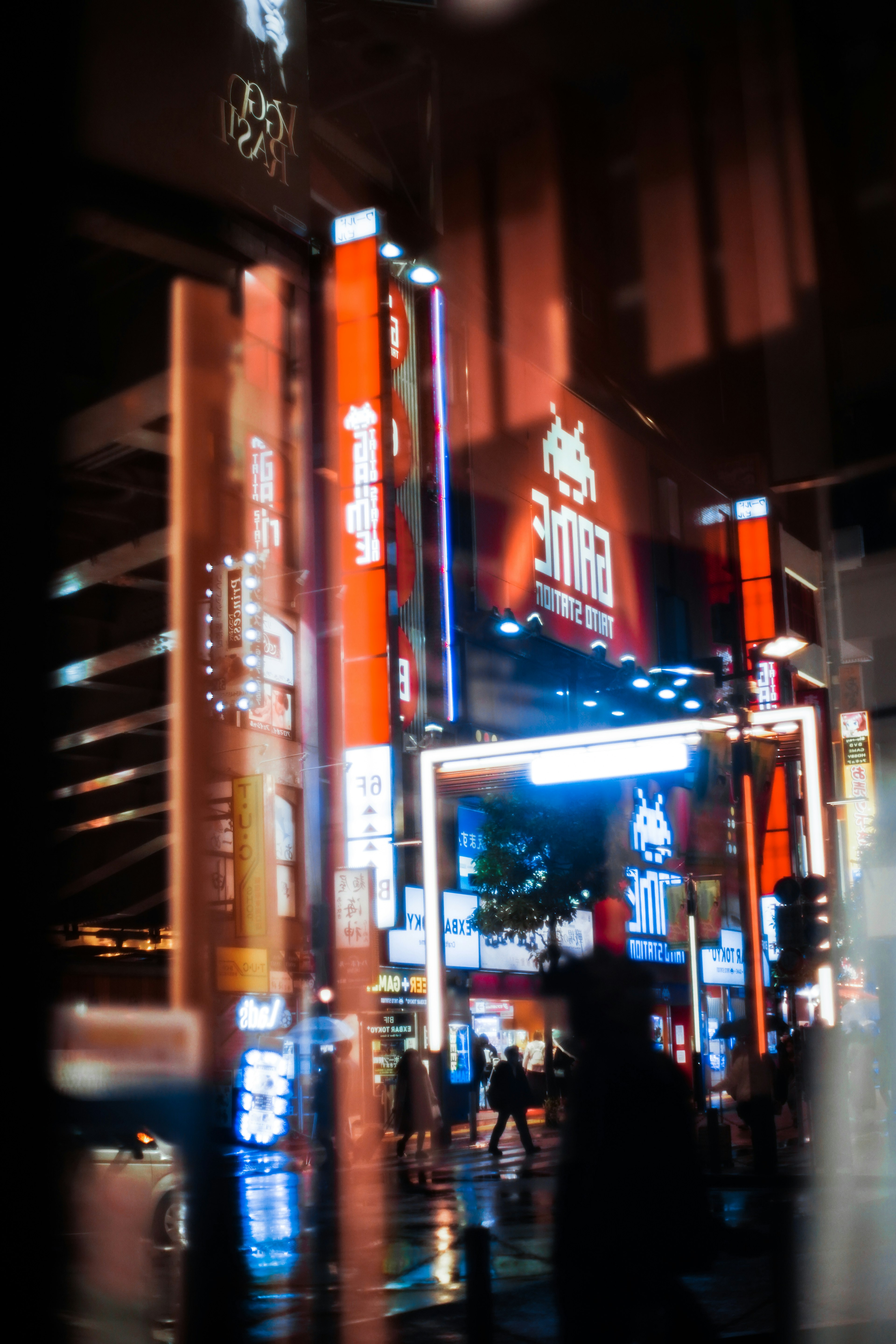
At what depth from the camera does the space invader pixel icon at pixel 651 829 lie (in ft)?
127

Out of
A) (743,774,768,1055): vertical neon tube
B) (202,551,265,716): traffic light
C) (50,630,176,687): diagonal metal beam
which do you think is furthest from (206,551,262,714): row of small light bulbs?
(743,774,768,1055): vertical neon tube

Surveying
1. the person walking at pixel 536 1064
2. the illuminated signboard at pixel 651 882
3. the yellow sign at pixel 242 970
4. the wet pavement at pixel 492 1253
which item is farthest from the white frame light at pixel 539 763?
the illuminated signboard at pixel 651 882

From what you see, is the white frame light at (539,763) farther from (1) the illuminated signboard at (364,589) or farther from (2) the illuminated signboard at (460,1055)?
(2) the illuminated signboard at (460,1055)

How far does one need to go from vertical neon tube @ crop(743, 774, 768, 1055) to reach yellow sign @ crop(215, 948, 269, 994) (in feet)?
25.9

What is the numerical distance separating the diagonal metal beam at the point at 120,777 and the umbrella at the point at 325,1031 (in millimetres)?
4195

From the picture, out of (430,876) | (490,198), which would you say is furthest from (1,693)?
(490,198)

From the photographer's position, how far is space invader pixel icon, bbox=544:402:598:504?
34.5m

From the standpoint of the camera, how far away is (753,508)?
4125 centimetres

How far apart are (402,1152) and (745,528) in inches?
1005

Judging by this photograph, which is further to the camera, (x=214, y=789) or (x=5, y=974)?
(x=214, y=789)

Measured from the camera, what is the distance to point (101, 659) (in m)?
20.0

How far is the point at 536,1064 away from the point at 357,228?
19.4m

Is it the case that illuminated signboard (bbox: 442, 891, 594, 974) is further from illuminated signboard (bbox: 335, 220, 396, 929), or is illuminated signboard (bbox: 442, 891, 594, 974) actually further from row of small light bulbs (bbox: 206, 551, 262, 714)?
row of small light bulbs (bbox: 206, 551, 262, 714)

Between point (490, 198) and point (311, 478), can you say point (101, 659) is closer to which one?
point (311, 478)
